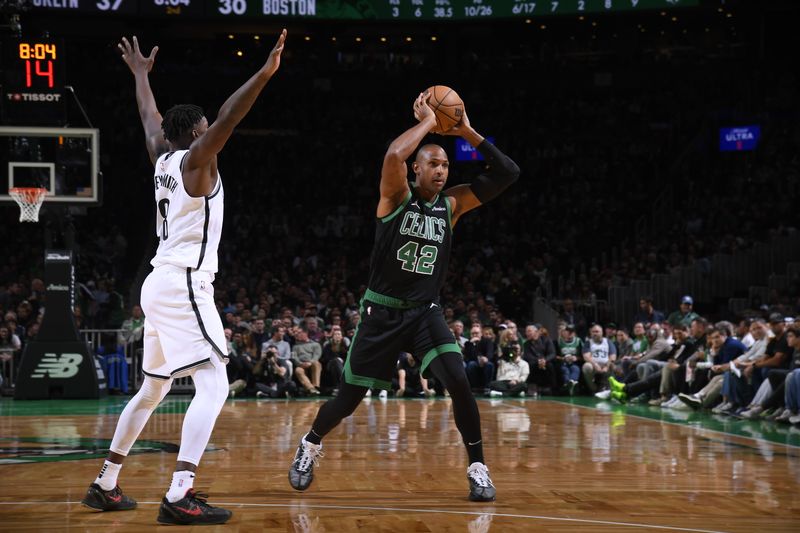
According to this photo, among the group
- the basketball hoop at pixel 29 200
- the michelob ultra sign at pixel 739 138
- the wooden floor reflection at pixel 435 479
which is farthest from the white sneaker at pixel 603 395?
the michelob ultra sign at pixel 739 138

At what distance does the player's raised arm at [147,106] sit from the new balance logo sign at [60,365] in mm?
10329

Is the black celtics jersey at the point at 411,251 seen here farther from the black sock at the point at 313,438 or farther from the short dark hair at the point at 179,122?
the short dark hair at the point at 179,122

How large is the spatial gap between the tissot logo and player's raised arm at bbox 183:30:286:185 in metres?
10.5

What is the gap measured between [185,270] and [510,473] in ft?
9.73

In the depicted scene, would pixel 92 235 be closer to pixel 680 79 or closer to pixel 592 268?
pixel 592 268

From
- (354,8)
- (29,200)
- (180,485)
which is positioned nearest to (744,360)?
(180,485)

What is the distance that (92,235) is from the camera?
1020 inches

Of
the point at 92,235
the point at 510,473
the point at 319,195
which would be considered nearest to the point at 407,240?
the point at 510,473

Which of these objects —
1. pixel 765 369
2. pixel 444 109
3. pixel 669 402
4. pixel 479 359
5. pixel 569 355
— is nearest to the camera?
pixel 444 109

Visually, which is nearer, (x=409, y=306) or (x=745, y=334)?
(x=409, y=306)

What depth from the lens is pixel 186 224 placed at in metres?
5.47

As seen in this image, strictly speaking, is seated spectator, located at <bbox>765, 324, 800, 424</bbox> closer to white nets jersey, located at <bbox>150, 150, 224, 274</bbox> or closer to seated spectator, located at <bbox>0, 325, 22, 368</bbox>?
white nets jersey, located at <bbox>150, 150, 224, 274</bbox>

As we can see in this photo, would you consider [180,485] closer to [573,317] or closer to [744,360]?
[744,360]

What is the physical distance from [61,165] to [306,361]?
5.27 meters
